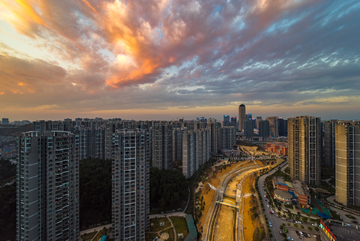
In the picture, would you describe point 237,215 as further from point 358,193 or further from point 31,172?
point 31,172

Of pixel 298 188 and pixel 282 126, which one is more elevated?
pixel 282 126

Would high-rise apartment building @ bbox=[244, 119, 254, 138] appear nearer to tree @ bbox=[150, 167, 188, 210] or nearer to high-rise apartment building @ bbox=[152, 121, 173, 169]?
high-rise apartment building @ bbox=[152, 121, 173, 169]

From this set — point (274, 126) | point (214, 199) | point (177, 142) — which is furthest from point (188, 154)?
point (274, 126)

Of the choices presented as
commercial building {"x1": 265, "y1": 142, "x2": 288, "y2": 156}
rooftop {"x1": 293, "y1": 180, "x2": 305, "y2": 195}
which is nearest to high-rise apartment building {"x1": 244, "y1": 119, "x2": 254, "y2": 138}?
commercial building {"x1": 265, "y1": 142, "x2": 288, "y2": 156}

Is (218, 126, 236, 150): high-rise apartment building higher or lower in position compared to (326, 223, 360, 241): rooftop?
higher

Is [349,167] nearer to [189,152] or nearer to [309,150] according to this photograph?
[309,150]

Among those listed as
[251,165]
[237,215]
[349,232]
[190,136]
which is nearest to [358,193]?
[349,232]
